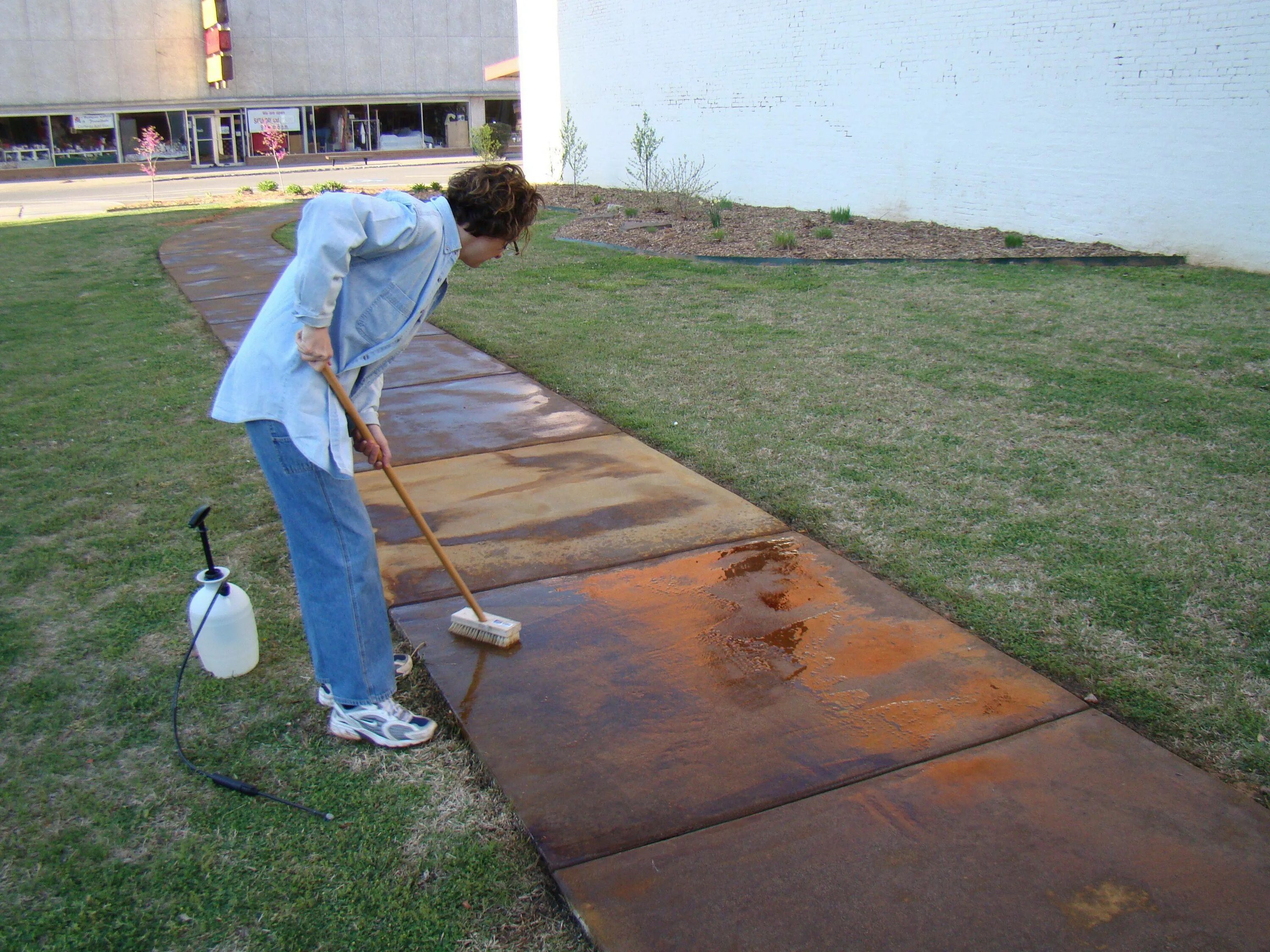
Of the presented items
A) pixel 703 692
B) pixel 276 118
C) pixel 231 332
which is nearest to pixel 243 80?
pixel 276 118

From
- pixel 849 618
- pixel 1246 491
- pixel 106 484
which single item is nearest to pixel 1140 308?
pixel 1246 491

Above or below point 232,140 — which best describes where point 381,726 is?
below

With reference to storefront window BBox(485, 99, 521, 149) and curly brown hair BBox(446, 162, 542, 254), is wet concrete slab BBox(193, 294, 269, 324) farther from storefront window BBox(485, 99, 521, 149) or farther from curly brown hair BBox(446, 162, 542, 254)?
storefront window BBox(485, 99, 521, 149)

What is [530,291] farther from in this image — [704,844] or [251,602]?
[704,844]

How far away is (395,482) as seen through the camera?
2807 mm

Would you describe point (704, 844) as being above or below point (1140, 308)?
below

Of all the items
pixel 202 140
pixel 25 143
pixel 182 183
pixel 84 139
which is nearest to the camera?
pixel 182 183

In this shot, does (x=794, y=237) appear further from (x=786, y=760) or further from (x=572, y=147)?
(x=572, y=147)

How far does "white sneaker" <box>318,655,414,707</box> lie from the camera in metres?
2.96

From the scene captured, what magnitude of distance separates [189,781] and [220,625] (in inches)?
21.9

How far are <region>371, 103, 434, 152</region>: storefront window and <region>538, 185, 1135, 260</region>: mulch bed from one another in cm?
3257

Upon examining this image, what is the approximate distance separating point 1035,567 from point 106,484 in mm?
4306

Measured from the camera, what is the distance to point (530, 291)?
379 inches

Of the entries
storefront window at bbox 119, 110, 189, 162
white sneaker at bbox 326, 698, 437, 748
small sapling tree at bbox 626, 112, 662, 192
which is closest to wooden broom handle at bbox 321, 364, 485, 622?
white sneaker at bbox 326, 698, 437, 748
